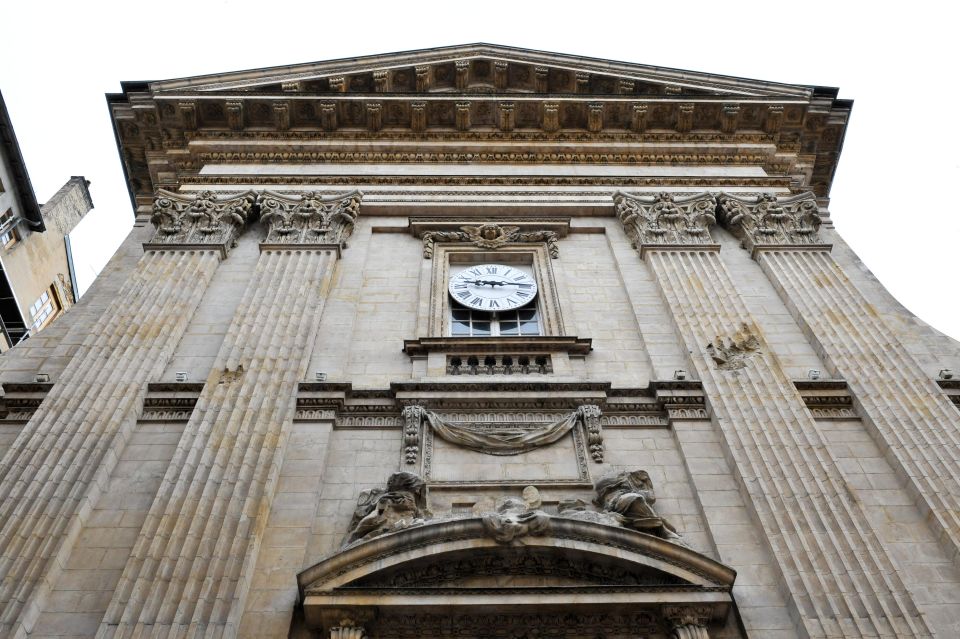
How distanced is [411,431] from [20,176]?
29.7 meters

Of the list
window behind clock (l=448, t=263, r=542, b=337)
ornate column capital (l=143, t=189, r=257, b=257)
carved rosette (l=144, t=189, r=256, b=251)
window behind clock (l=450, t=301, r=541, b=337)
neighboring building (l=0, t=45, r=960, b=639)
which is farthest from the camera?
carved rosette (l=144, t=189, r=256, b=251)

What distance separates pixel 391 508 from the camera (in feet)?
34.2

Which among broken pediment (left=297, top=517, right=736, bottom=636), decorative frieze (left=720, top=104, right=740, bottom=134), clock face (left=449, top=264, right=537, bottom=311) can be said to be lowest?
broken pediment (left=297, top=517, right=736, bottom=636)

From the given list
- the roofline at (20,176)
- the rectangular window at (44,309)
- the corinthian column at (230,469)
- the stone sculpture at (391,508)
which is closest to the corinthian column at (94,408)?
the corinthian column at (230,469)

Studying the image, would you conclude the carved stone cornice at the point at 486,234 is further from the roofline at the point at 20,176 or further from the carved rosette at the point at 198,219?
the roofline at the point at 20,176

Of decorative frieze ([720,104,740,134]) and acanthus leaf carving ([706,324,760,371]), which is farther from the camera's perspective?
decorative frieze ([720,104,740,134])

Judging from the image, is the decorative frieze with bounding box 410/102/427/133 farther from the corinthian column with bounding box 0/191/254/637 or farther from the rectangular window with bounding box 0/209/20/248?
the rectangular window with bounding box 0/209/20/248

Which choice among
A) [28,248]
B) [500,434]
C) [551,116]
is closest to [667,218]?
[551,116]

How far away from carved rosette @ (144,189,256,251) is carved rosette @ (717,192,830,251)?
10460 millimetres

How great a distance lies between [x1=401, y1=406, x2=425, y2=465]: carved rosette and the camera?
1162cm

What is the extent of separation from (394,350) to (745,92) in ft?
40.4

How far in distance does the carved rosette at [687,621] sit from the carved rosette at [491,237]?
9.33 meters

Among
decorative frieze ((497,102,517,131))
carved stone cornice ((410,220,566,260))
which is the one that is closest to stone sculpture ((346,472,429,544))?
carved stone cornice ((410,220,566,260))

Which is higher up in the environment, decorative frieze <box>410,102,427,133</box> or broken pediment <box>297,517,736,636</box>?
decorative frieze <box>410,102,427,133</box>
